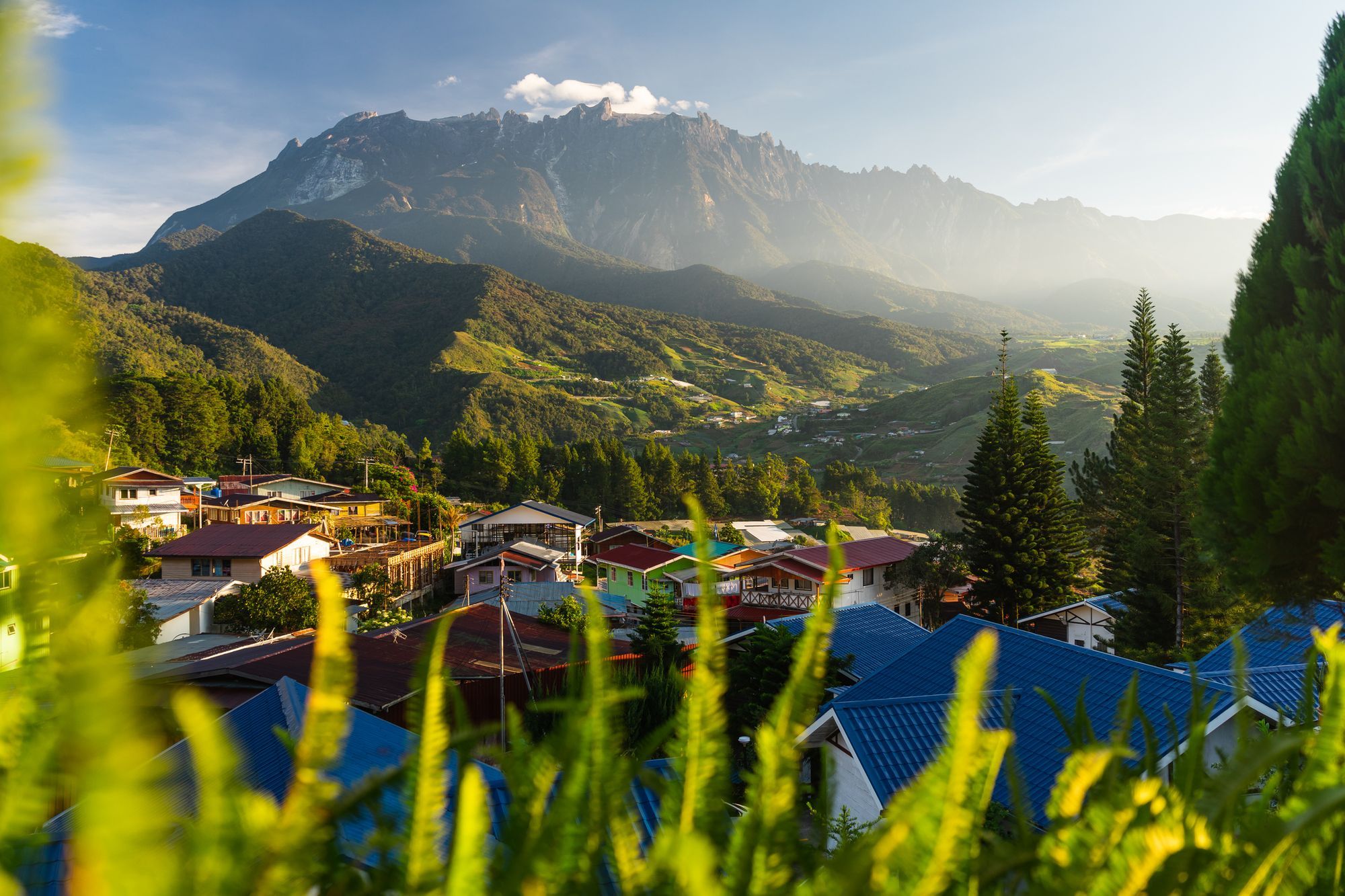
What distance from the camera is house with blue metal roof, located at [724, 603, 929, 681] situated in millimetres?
11634

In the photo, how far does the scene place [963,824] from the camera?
0.39 meters

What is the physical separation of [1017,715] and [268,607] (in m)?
17.4

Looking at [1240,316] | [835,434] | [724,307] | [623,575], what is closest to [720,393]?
[835,434]

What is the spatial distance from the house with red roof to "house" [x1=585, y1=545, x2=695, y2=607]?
213cm

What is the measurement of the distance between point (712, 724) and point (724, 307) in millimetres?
163614

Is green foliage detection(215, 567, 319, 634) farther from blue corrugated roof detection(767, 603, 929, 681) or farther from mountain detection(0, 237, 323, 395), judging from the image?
mountain detection(0, 237, 323, 395)

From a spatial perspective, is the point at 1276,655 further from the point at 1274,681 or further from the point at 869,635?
the point at 869,635

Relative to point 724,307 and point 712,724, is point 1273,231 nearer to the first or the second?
point 712,724

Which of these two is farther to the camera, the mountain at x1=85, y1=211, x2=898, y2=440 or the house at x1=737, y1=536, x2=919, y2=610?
the mountain at x1=85, y1=211, x2=898, y2=440

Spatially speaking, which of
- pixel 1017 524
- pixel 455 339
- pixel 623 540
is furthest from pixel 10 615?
pixel 455 339

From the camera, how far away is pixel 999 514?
18.9m

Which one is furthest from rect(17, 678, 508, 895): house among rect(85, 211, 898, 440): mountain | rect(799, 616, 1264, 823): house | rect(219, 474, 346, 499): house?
rect(85, 211, 898, 440): mountain

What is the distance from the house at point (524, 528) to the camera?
34219 mm

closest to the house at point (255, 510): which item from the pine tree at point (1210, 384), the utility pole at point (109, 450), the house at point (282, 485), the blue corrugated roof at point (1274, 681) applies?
the house at point (282, 485)
